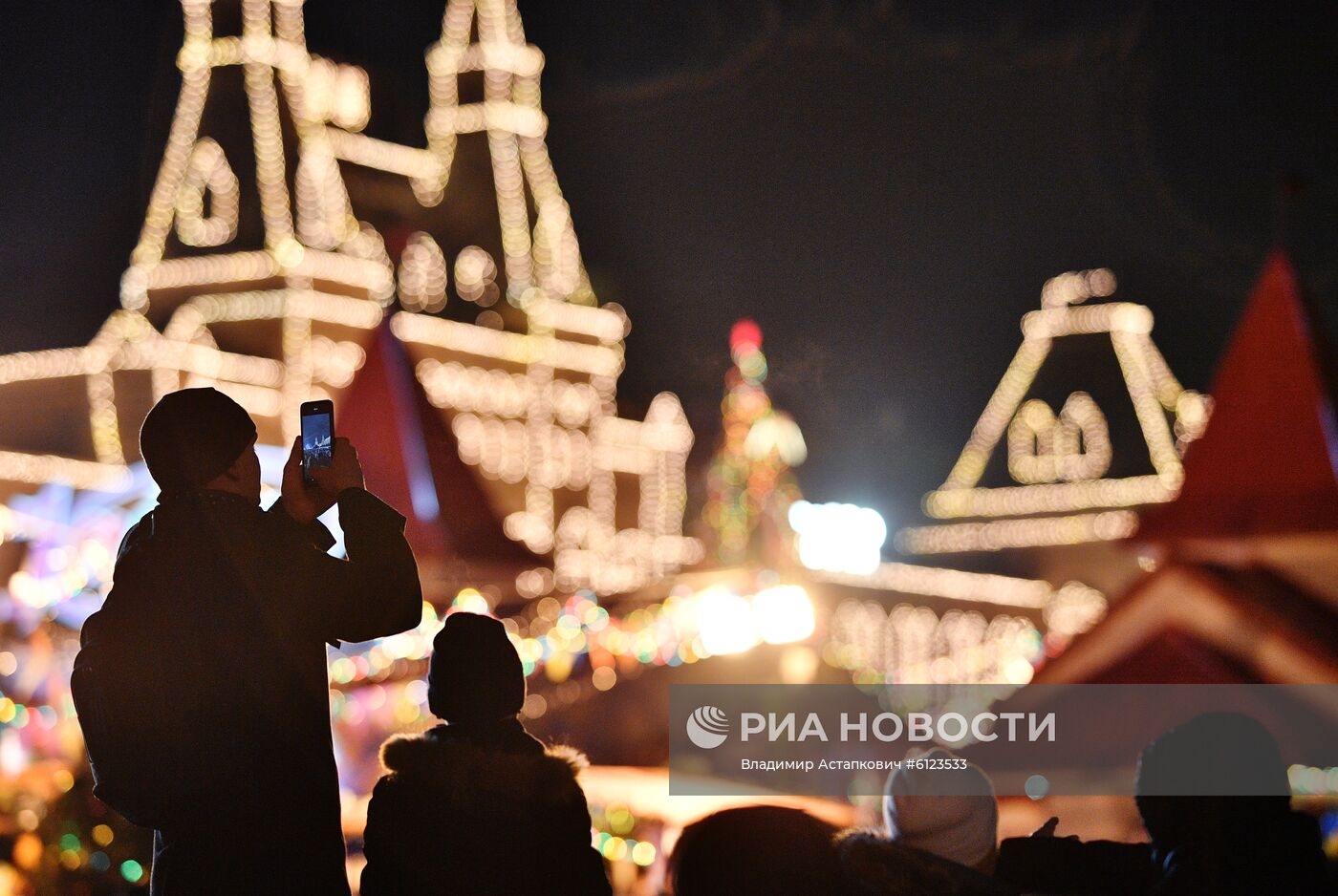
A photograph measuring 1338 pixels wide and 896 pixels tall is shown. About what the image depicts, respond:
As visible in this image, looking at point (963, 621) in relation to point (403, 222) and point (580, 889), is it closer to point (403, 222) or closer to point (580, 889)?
point (403, 222)

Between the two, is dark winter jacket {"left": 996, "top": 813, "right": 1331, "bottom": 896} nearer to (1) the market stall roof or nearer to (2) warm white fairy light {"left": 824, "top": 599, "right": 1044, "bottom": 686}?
(1) the market stall roof

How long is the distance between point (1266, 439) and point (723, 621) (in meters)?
9.45

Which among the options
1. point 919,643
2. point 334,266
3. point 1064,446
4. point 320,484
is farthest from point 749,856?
point 919,643

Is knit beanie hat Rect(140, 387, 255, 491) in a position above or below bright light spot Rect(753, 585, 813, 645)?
below

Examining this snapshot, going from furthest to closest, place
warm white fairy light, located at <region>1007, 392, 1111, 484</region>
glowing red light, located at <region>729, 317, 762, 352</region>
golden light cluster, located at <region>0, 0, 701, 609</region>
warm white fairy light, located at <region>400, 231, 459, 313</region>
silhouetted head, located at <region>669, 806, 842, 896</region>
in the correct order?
glowing red light, located at <region>729, 317, 762, 352</region>, warm white fairy light, located at <region>1007, 392, 1111, 484</region>, warm white fairy light, located at <region>400, 231, 459, 313</region>, golden light cluster, located at <region>0, 0, 701, 609</region>, silhouetted head, located at <region>669, 806, 842, 896</region>

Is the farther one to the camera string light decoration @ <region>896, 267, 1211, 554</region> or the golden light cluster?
string light decoration @ <region>896, 267, 1211, 554</region>

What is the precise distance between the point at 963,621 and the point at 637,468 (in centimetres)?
701

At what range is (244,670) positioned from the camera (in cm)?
209

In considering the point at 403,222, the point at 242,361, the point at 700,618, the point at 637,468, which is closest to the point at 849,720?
the point at 700,618

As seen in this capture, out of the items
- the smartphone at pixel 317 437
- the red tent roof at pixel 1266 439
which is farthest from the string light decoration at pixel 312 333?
the red tent roof at pixel 1266 439

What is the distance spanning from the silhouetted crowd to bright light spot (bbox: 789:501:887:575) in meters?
18.3

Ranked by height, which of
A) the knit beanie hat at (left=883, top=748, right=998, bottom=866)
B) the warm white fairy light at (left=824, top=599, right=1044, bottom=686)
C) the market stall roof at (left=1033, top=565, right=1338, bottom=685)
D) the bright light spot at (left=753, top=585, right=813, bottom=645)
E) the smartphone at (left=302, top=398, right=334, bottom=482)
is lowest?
the knit beanie hat at (left=883, top=748, right=998, bottom=866)

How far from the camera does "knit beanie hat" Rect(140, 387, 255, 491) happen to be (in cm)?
213

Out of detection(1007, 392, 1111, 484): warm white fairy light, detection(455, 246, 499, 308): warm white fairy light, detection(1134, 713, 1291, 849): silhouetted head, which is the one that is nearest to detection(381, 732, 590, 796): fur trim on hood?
detection(1134, 713, 1291, 849): silhouetted head
